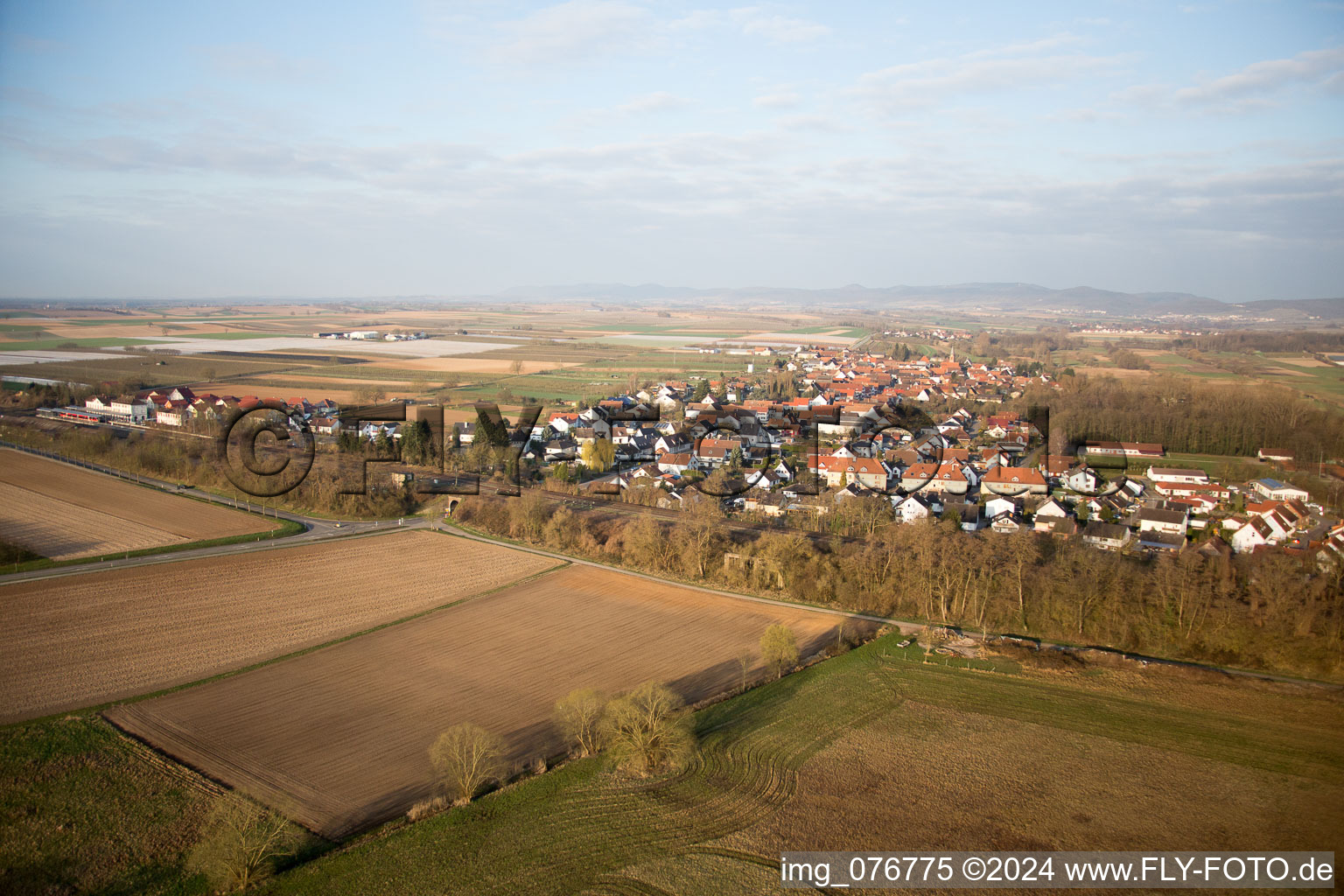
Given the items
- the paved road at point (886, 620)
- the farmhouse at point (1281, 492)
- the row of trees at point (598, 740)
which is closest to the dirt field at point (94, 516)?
the paved road at point (886, 620)

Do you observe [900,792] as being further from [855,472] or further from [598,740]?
[855,472]

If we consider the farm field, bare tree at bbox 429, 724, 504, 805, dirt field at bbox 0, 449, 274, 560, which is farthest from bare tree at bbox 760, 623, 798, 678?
dirt field at bbox 0, 449, 274, 560

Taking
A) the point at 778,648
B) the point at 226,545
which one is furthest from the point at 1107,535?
the point at 226,545

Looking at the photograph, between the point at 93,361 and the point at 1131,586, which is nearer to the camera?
the point at 1131,586

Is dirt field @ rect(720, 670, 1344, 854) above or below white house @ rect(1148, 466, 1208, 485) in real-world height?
below

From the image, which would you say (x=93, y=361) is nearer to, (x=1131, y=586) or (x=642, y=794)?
(x=642, y=794)

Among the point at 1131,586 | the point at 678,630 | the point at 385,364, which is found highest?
the point at 385,364

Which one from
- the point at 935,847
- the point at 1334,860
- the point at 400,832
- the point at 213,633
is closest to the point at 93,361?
the point at 213,633

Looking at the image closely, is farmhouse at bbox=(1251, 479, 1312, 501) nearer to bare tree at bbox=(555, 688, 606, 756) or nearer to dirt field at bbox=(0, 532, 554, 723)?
dirt field at bbox=(0, 532, 554, 723)
